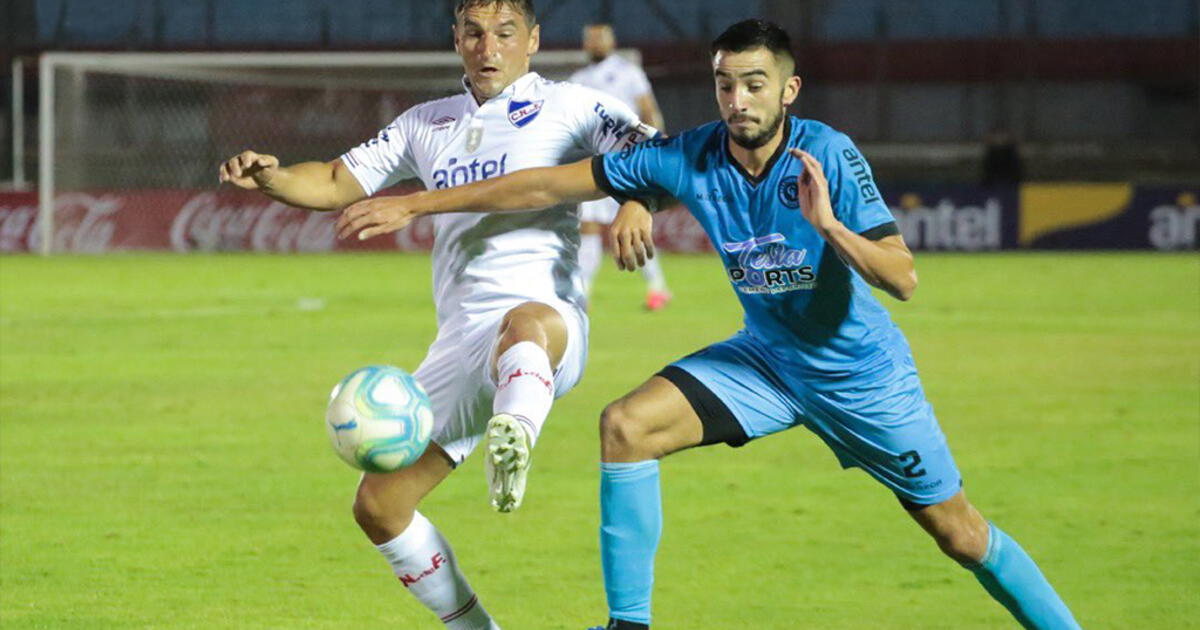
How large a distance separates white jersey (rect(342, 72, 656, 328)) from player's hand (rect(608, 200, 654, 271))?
500 millimetres

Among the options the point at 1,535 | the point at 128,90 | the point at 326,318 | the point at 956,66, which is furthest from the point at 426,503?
the point at 956,66

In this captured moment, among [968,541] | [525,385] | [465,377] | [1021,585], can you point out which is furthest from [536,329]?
[1021,585]

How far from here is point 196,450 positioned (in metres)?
9.02

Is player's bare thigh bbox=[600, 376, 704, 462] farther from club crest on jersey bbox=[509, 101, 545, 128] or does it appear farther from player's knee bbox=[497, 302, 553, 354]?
club crest on jersey bbox=[509, 101, 545, 128]

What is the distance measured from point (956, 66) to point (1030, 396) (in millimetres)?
25455

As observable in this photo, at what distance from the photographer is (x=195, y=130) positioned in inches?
1110

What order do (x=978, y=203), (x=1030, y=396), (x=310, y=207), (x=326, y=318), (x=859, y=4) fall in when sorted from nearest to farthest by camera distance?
(x=310, y=207)
(x=1030, y=396)
(x=326, y=318)
(x=978, y=203)
(x=859, y=4)

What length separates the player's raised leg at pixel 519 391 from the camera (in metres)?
4.50

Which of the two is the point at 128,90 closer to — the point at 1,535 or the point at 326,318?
the point at 326,318

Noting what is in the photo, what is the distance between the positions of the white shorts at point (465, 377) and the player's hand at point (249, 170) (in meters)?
0.74

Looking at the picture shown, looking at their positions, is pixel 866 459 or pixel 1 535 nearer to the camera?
pixel 866 459

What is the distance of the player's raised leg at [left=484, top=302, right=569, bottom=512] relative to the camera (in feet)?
Answer: 14.8

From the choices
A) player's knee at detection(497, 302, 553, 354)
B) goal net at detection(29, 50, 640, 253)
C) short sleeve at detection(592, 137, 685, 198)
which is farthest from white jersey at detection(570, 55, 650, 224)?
short sleeve at detection(592, 137, 685, 198)

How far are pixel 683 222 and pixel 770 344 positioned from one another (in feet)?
69.9
